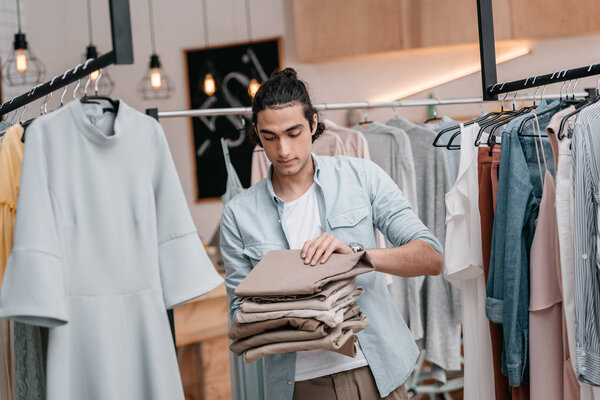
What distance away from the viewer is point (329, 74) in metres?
5.60

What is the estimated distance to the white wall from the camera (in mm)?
5402

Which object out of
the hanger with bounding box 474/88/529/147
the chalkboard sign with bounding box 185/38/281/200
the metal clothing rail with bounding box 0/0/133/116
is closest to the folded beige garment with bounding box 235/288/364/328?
the metal clothing rail with bounding box 0/0/133/116

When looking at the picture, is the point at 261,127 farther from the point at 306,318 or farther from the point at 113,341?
the point at 113,341

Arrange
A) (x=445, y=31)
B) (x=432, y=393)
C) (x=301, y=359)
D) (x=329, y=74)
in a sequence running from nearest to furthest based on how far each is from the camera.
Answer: (x=301, y=359) → (x=432, y=393) → (x=445, y=31) → (x=329, y=74)

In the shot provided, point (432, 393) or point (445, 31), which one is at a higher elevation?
point (445, 31)

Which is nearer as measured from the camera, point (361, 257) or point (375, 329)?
point (361, 257)

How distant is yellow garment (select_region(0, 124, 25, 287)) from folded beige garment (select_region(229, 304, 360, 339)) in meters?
0.53

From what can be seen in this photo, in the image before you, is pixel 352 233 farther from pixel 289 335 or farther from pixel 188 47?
pixel 188 47

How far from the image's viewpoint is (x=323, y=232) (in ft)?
5.88

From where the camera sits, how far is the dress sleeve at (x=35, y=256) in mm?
1230

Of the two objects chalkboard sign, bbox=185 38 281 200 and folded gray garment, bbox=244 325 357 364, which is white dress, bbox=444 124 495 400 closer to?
folded gray garment, bbox=244 325 357 364

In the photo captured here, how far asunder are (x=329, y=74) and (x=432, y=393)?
9.25ft

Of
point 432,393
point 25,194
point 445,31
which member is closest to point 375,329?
point 25,194

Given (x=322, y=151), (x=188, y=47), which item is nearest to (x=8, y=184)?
(x=322, y=151)
